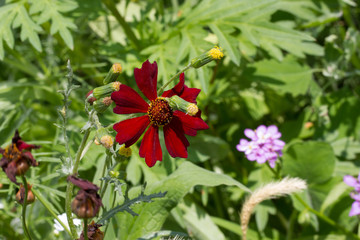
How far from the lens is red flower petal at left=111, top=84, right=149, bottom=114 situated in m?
1.01

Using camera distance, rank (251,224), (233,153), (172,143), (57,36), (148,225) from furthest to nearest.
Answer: (233,153) → (57,36) → (251,224) → (148,225) → (172,143)

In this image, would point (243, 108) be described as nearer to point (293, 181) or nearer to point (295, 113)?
point (295, 113)

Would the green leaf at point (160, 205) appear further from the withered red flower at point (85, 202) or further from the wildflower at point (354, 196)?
the withered red flower at point (85, 202)

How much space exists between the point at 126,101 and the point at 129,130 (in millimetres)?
74

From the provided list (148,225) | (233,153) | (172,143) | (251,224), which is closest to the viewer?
(172,143)

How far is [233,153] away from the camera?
228cm

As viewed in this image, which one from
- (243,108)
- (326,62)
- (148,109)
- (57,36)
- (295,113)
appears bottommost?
(295,113)

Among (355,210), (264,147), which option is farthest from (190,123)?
(355,210)

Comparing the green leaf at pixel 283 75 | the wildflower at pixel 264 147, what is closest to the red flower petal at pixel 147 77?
the wildflower at pixel 264 147

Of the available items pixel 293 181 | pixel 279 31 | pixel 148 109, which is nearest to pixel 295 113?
pixel 279 31

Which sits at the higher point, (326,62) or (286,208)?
(326,62)

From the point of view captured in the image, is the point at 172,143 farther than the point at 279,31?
No

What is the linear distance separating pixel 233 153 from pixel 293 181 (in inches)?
36.6

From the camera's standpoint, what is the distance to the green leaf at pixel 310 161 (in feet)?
5.92
